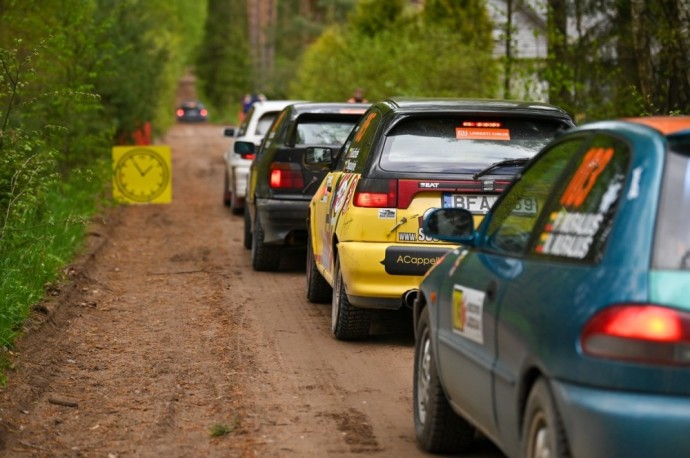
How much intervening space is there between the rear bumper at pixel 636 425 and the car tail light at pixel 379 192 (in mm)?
5011

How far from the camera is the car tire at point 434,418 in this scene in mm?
6613

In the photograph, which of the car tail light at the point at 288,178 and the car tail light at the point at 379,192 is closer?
the car tail light at the point at 379,192

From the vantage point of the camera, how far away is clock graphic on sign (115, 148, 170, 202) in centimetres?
2161

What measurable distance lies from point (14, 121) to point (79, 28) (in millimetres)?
8406

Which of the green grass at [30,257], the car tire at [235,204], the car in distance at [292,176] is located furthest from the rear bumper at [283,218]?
the car tire at [235,204]

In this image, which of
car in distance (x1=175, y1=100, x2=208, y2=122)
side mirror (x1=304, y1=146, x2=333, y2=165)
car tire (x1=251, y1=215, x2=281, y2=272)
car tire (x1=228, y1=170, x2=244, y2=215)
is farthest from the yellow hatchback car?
car in distance (x1=175, y1=100, x2=208, y2=122)

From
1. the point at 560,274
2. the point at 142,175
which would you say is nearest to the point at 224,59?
the point at 142,175

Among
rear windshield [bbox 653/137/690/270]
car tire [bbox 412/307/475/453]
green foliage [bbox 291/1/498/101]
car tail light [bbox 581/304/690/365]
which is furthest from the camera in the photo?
green foliage [bbox 291/1/498/101]

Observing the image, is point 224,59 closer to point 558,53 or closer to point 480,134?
point 558,53

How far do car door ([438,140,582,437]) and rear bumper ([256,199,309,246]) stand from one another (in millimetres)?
7658

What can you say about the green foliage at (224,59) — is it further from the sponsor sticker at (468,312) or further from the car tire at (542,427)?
the car tire at (542,427)

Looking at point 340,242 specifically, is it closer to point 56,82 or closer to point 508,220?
point 508,220

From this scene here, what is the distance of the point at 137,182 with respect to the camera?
865 inches

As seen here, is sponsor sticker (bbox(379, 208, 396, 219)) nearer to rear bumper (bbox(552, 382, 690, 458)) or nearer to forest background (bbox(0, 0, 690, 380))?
forest background (bbox(0, 0, 690, 380))
